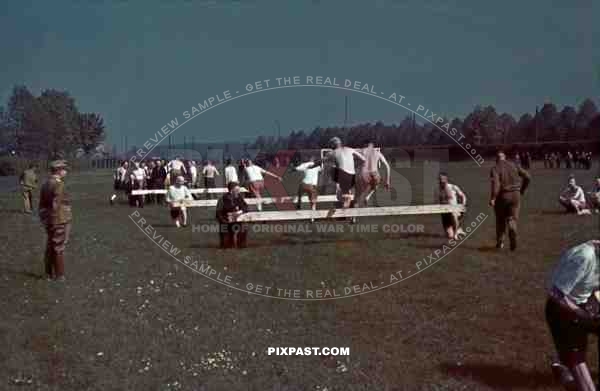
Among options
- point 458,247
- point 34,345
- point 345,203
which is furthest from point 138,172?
point 34,345

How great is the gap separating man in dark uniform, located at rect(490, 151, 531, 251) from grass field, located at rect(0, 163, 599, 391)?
53cm

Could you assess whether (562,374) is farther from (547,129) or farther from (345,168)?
(547,129)

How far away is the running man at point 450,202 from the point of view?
11.6 m

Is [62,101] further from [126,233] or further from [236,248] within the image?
[126,233]

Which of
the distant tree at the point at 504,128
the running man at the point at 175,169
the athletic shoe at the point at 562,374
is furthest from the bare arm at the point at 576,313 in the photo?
the running man at the point at 175,169

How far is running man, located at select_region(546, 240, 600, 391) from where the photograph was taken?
4.46 metres

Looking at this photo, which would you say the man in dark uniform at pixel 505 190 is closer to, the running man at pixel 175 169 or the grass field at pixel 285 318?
the grass field at pixel 285 318

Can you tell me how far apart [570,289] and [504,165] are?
6.18 meters

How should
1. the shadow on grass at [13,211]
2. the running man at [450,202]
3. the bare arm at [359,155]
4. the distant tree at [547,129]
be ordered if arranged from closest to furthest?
the distant tree at [547,129], the bare arm at [359,155], the running man at [450,202], the shadow on grass at [13,211]

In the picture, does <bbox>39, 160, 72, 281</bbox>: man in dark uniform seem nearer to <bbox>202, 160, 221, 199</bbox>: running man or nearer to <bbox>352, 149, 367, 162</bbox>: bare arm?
<bbox>352, 149, 367, 162</bbox>: bare arm

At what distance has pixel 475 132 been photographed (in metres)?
11.6

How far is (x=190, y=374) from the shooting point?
17.8ft

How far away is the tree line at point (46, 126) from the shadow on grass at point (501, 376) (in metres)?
5.78

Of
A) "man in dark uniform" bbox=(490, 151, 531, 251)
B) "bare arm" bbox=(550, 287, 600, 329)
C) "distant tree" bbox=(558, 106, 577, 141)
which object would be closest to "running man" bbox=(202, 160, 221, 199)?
"man in dark uniform" bbox=(490, 151, 531, 251)
